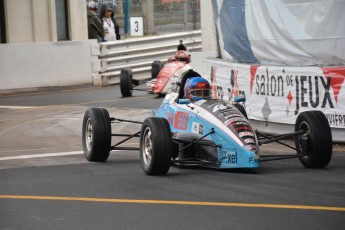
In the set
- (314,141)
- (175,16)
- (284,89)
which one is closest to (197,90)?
(314,141)

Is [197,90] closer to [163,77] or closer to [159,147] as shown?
[159,147]

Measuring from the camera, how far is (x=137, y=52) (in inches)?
1095

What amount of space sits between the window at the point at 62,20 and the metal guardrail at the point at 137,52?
1.32 metres

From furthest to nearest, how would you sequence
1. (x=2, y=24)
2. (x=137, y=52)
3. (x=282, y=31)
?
(x=137, y=52) < (x=2, y=24) < (x=282, y=31)

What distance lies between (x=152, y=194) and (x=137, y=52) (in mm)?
17706

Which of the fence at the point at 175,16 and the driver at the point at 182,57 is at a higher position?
the fence at the point at 175,16

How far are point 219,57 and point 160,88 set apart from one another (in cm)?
397

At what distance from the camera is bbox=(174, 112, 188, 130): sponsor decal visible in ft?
41.4

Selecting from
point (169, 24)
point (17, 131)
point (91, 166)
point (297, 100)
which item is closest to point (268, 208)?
point (91, 166)

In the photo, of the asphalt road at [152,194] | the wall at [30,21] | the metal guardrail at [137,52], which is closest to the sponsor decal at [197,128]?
the asphalt road at [152,194]

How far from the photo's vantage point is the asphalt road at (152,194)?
8.78m

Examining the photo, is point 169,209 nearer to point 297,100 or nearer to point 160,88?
point 297,100

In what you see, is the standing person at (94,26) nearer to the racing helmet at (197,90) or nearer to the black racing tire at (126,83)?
the black racing tire at (126,83)

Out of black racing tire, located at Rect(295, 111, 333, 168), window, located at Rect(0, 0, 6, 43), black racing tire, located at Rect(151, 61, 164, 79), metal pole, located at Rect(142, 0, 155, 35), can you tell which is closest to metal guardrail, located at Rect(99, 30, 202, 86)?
metal pole, located at Rect(142, 0, 155, 35)
